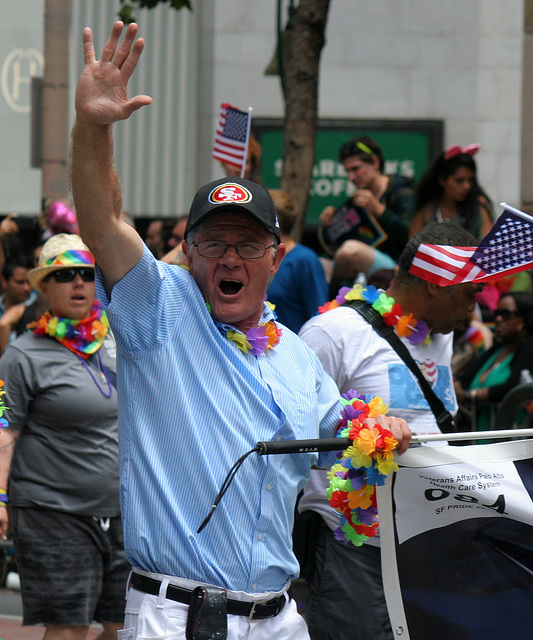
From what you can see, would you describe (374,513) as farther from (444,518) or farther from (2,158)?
(2,158)

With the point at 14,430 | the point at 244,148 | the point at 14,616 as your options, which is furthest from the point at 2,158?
the point at 14,430

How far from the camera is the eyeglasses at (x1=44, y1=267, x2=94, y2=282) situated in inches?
222

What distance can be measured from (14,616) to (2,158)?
8.45m

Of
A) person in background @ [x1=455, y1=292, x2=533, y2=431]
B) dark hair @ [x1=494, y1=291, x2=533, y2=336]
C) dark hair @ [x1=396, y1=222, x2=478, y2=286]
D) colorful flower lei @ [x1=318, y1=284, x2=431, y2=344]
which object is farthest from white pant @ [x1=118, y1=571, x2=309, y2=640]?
dark hair @ [x1=494, y1=291, x2=533, y2=336]

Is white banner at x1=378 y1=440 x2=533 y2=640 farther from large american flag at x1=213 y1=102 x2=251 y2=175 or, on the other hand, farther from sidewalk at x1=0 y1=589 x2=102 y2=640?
large american flag at x1=213 y1=102 x2=251 y2=175

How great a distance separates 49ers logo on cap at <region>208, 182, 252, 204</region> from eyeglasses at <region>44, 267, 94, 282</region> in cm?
250

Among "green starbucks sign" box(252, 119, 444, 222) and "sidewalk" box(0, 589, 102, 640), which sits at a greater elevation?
"green starbucks sign" box(252, 119, 444, 222)

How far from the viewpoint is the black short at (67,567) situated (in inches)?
201

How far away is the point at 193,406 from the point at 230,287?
42 centimetres

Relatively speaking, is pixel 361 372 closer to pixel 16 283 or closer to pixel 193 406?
pixel 193 406

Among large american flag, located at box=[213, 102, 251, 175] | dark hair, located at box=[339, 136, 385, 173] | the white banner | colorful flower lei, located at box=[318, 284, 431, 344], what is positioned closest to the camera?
the white banner

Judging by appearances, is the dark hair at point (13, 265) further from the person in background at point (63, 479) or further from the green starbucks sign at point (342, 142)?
the person in background at point (63, 479)

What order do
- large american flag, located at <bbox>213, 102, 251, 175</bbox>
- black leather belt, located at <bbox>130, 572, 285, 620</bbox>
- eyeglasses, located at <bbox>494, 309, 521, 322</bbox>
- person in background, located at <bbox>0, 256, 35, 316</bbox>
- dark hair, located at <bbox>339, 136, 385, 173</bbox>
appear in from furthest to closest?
person in background, located at <bbox>0, 256, 35, 316</bbox>, eyeglasses, located at <bbox>494, 309, 521, 322</bbox>, dark hair, located at <bbox>339, 136, 385, 173</bbox>, large american flag, located at <bbox>213, 102, 251, 175</bbox>, black leather belt, located at <bbox>130, 572, 285, 620</bbox>

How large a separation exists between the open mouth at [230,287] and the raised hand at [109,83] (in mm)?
660
